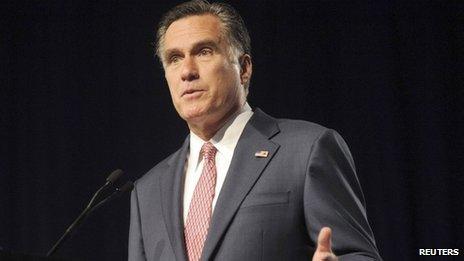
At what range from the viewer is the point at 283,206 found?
6.59ft

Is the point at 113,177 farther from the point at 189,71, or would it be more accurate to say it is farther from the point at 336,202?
the point at 336,202

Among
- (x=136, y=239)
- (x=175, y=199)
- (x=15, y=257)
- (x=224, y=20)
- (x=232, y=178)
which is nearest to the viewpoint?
(x=15, y=257)

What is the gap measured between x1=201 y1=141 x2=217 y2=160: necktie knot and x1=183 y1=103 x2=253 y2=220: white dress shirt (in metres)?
0.01

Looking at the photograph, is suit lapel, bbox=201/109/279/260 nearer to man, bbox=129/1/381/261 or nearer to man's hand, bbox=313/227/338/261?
man, bbox=129/1/381/261

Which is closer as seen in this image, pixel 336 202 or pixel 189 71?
pixel 336 202

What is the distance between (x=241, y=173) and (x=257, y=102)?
6.12 ft

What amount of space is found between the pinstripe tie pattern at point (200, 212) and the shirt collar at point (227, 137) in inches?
2.4

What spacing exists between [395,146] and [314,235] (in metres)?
1.87

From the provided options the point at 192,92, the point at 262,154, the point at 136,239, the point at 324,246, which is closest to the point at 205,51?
the point at 192,92

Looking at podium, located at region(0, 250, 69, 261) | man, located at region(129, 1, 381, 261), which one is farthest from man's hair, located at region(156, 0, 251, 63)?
podium, located at region(0, 250, 69, 261)

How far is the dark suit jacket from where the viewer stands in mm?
1964

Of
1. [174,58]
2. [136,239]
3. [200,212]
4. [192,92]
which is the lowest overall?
[136,239]

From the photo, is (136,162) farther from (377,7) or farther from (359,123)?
(377,7)

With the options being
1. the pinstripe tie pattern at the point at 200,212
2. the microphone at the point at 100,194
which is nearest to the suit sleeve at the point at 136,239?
the microphone at the point at 100,194
